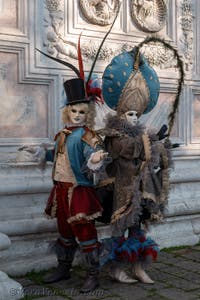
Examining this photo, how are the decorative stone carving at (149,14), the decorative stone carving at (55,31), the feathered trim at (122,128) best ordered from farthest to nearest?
the decorative stone carving at (149,14), the decorative stone carving at (55,31), the feathered trim at (122,128)

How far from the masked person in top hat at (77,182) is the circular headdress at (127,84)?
0.57 feet

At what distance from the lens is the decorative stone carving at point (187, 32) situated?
496 cm

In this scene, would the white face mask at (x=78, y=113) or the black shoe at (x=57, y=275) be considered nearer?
the white face mask at (x=78, y=113)

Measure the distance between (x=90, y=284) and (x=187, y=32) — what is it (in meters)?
2.93

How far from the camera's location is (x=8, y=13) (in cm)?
398

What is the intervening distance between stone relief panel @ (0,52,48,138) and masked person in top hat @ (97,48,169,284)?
3.15 ft

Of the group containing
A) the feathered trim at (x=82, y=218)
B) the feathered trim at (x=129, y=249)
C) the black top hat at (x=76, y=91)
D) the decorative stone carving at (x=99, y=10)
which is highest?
the decorative stone carving at (x=99, y=10)

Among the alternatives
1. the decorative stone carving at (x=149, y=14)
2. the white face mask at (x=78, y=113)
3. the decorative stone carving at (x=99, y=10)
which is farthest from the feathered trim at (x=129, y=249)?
the decorative stone carving at (x=149, y=14)

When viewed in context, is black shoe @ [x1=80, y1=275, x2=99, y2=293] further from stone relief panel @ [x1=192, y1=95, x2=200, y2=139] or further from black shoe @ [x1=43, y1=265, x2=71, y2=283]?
stone relief panel @ [x1=192, y1=95, x2=200, y2=139]

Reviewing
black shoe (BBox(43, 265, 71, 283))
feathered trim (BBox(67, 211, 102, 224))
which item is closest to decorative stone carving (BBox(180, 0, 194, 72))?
feathered trim (BBox(67, 211, 102, 224))

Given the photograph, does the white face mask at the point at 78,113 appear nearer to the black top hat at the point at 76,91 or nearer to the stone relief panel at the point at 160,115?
the black top hat at the point at 76,91

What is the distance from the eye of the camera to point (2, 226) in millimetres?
3557

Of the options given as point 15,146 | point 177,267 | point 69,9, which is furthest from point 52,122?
point 177,267

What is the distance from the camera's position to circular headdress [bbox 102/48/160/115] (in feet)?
10.6
